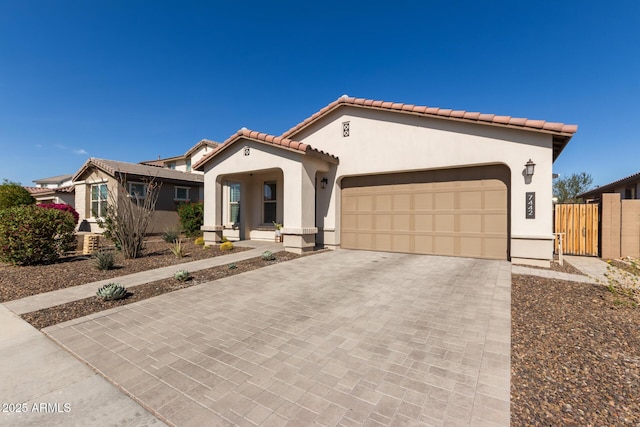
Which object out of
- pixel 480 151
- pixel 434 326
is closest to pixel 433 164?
pixel 480 151

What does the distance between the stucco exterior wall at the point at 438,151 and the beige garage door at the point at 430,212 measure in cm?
42

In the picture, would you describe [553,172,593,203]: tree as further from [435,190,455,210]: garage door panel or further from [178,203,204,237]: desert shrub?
[178,203,204,237]: desert shrub

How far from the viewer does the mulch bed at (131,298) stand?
4.39 m

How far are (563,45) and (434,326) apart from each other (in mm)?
12445

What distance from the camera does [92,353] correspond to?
3287 mm

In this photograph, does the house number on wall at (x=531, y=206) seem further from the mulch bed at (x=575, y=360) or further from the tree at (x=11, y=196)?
the tree at (x=11, y=196)

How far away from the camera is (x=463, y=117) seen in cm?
871

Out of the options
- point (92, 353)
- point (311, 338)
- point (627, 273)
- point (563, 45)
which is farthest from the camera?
point (563, 45)

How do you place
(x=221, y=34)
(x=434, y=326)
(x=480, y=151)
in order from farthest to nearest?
1. (x=221, y=34)
2. (x=480, y=151)
3. (x=434, y=326)

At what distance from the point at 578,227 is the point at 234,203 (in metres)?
14.8

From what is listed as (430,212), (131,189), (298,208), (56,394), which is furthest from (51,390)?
(131,189)

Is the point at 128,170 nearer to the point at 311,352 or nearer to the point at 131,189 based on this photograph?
the point at 131,189

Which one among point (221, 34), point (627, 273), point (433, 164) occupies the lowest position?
point (627, 273)

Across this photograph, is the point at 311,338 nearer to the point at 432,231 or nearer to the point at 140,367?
the point at 140,367
